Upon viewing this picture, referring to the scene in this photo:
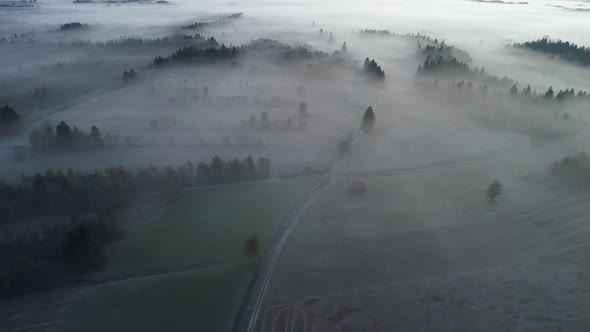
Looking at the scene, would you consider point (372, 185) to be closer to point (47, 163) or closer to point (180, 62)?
point (47, 163)

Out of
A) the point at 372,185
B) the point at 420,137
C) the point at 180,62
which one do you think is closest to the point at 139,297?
the point at 372,185

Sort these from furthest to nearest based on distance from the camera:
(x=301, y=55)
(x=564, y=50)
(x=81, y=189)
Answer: (x=564, y=50) < (x=301, y=55) < (x=81, y=189)

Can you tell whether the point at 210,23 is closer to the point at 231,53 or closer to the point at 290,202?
the point at 231,53

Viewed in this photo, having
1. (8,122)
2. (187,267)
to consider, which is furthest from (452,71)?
(8,122)

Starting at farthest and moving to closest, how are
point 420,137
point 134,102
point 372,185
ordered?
point 134,102 → point 420,137 → point 372,185

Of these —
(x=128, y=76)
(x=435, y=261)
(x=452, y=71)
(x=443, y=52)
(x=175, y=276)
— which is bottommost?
(x=175, y=276)

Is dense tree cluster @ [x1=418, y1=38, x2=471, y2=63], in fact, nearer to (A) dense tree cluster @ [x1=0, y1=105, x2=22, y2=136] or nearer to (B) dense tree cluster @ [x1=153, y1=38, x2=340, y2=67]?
(B) dense tree cluster @ [x1=153, y1=38, x2=340, y2=67]

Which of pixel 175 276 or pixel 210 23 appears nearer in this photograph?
pixel 175 276
